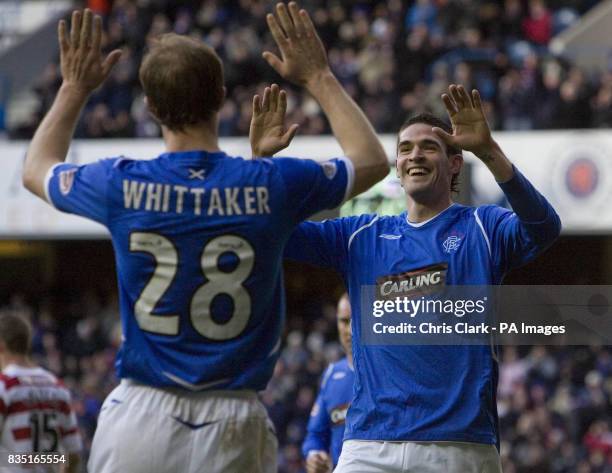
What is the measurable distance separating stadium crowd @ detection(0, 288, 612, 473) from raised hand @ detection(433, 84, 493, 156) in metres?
10.1

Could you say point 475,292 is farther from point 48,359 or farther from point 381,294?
point 48,359

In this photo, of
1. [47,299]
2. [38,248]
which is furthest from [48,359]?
[38,248]

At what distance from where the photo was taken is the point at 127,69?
824 inches

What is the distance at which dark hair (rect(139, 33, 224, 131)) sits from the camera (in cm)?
383

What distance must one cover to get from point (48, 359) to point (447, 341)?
14868 millimetres

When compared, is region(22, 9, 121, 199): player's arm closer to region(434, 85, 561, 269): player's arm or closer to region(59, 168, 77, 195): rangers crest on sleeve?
region(59, 168, 77, 195): rangers crest on sleeve

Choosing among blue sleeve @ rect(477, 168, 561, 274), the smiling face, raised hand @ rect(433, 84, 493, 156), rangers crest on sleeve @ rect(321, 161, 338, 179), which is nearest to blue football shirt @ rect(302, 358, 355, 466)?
the smiling face

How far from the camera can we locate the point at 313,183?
3939mm

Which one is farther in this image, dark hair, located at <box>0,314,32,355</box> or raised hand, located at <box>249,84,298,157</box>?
dark hair, located at <box>0,314,32,355</box>

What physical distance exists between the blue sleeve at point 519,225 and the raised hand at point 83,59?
1653 millimetres

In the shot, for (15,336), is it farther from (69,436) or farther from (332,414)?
(332,414)

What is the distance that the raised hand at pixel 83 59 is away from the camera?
13.4 ft

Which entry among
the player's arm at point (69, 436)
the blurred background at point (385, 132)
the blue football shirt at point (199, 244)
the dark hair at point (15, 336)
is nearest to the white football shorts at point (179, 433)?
the blue football shirt at point (199, 244)

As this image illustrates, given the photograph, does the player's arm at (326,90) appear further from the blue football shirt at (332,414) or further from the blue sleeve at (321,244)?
the blue football shirt at (332,414)
